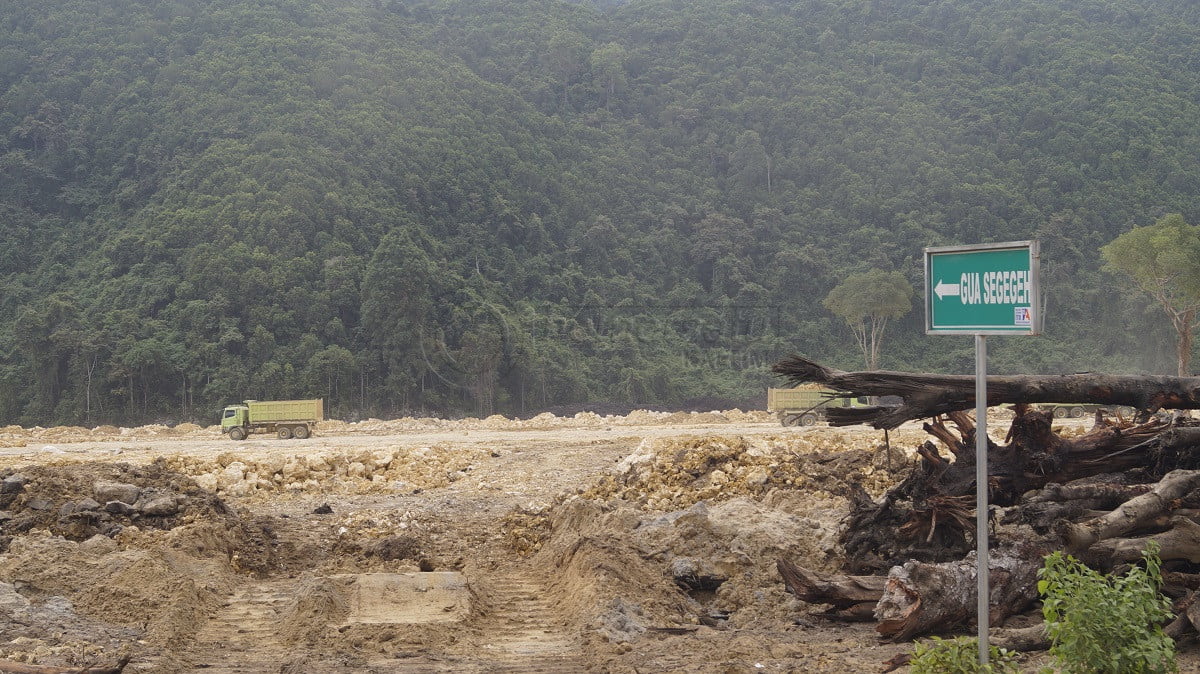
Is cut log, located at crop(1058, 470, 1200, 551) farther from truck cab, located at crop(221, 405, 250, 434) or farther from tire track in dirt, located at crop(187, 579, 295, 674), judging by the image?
truck cab, located at crop(221, 405, 250, 434)

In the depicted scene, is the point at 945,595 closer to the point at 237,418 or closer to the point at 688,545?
the point at 688,545

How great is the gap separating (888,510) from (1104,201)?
63.1 meters

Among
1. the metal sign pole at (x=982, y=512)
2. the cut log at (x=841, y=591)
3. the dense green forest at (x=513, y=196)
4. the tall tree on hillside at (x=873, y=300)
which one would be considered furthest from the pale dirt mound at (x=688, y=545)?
the tall tree on hillside at (x=873, y=300)

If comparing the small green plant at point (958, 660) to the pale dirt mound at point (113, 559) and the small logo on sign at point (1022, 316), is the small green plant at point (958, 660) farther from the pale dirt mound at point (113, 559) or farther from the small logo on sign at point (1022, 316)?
the pale dirt mound at point (113, 559)

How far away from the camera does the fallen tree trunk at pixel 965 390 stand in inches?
313

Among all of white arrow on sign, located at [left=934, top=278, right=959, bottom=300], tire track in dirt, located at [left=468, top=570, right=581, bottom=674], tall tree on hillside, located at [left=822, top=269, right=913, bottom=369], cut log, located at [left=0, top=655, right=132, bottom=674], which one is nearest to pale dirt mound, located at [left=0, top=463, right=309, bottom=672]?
cut log, located at [left=0, top=655, right=132, bottom=674]

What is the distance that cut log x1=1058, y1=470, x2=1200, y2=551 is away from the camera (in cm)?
730

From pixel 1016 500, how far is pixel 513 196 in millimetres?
52453

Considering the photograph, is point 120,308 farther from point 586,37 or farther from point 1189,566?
point 586,37

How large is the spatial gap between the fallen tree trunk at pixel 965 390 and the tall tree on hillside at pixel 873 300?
126ft

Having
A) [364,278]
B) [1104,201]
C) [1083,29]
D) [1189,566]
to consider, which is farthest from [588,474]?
[1083,29]

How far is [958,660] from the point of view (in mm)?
5676

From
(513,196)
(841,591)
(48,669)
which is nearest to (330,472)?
(48,669)

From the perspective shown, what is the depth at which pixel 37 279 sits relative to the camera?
4797 centimetres
